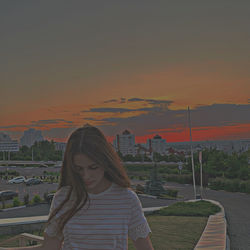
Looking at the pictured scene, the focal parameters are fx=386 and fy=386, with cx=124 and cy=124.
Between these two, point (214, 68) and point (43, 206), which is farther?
point (43, 206)

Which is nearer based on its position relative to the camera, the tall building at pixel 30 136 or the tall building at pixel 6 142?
the tall building at pixel 6 142

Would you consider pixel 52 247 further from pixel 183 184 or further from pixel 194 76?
pixel 183 184

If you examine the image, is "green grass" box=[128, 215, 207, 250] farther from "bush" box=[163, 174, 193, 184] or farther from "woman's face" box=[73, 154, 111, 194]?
"bush" box=[163, 174, 193, 184]

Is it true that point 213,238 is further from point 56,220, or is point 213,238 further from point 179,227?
point 56,220

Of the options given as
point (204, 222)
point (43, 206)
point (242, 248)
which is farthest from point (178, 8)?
point (43, 206)

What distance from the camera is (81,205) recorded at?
1.66 meters

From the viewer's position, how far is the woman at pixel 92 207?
1.65 m

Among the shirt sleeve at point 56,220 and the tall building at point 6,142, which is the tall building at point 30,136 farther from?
the shirt sleeve at point 56,220

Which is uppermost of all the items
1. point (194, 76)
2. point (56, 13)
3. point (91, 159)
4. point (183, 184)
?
point (56, 13)

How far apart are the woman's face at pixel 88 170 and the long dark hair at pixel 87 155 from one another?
0.02m

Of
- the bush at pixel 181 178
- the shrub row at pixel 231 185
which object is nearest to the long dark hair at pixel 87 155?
the shrub row at pixel 231 185

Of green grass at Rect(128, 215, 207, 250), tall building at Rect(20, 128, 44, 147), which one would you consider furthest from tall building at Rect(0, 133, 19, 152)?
green grass at Rect(128, 215, 207, 250)

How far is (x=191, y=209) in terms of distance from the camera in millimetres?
Result: 13078

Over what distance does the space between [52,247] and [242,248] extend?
819 cm
